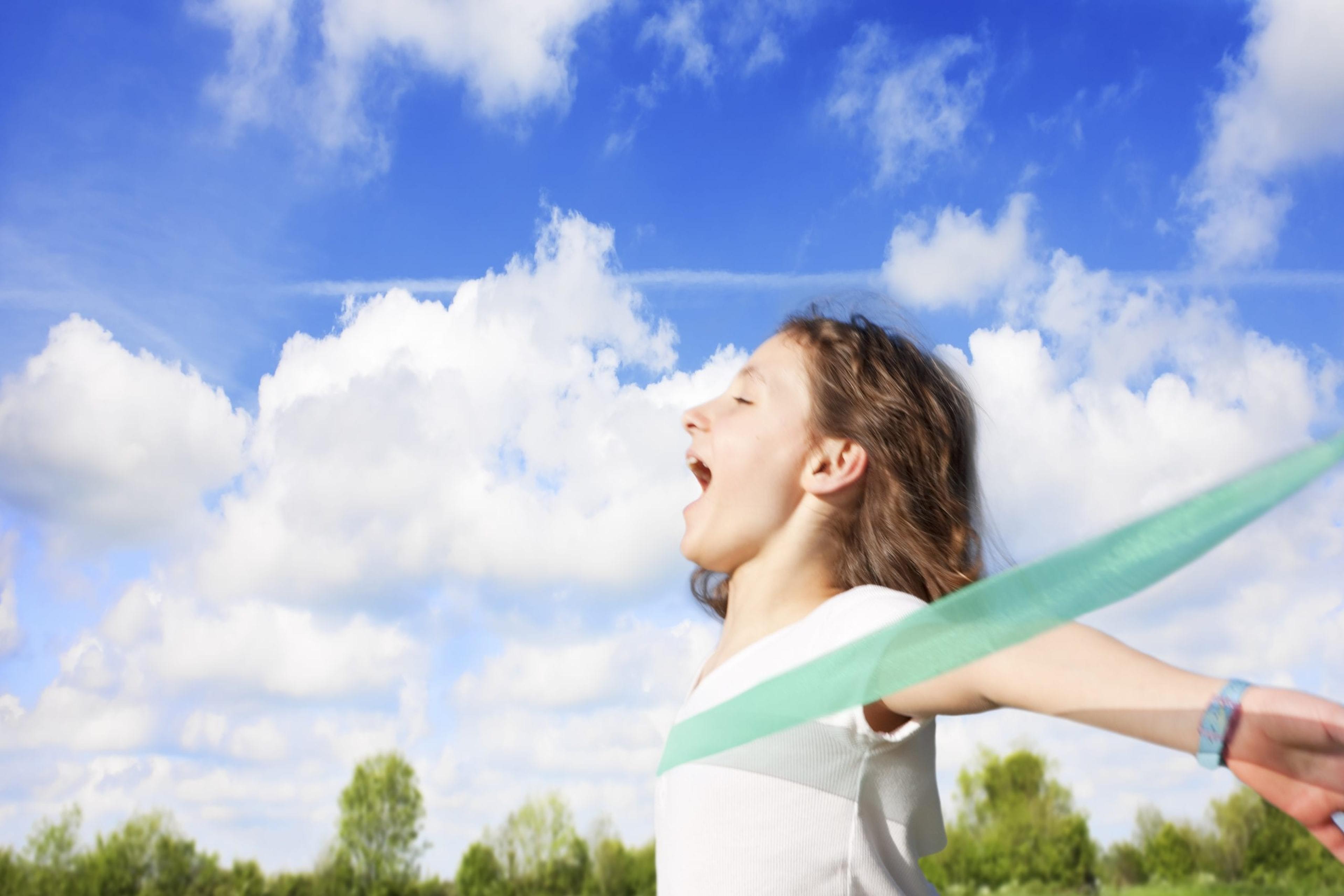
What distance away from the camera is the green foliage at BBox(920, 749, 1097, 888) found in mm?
18766

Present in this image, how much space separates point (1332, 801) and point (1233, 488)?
346mm

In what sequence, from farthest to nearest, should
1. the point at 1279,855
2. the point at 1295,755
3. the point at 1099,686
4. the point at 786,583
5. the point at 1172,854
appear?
the point at 1172,854 < the point at 1279,855 < the point at 786,583 < the point at 1099,686 < the point at 1295,755

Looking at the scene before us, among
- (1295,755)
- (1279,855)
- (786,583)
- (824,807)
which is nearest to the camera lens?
(1295,755)

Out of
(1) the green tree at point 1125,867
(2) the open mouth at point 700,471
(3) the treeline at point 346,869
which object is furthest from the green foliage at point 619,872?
(2) the open mouth at point 700,471

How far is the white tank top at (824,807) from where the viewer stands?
155 centimetres

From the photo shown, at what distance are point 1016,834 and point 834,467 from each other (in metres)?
20.4

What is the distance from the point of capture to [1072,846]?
1964cm

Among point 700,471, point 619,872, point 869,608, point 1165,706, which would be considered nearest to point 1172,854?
point 619,872

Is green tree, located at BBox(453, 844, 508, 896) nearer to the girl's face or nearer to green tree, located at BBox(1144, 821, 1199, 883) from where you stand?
green tree, located at BBox(1144, 821, 1199, 883)

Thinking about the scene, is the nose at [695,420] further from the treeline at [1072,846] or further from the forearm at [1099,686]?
the treeline at [1072,846]

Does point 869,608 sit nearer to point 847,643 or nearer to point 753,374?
point 847,643

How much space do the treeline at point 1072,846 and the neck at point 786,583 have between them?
14571 millimetres

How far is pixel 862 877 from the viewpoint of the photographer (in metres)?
1.53

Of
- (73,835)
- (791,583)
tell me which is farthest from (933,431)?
(73,835)
